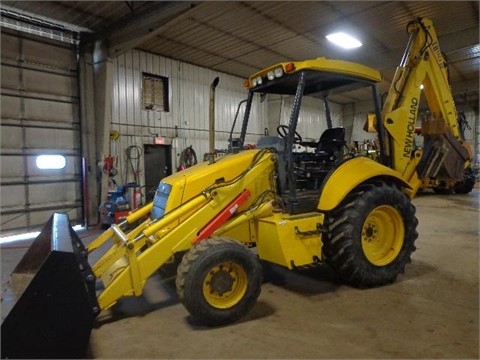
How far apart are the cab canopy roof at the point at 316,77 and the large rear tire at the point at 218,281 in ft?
6.18

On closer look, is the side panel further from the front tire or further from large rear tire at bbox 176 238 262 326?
the front tire

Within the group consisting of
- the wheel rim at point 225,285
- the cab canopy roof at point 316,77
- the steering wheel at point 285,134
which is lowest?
the wheel rim at point 225,285

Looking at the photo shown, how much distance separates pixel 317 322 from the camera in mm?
3064

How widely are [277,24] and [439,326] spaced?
7.44 meters

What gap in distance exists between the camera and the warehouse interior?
2.89 metres

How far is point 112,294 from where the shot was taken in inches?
111

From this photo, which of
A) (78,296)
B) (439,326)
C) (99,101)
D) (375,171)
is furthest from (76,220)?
(439,326)

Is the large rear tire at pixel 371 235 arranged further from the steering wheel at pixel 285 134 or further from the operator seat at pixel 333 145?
the steering wheel at pixel 285 134

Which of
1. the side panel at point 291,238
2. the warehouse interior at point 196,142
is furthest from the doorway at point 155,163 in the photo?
the side panel at point 291,238

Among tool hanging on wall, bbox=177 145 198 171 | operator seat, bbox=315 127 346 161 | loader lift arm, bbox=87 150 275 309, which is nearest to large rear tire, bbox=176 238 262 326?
loader lift arm, bbox=87 150 275 309

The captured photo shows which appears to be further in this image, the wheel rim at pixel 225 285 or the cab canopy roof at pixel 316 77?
the cab canopy roof at pixel 316 77

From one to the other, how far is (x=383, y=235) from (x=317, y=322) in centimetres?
154

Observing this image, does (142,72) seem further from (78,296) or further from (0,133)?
(78,296)

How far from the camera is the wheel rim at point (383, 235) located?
388 cm
